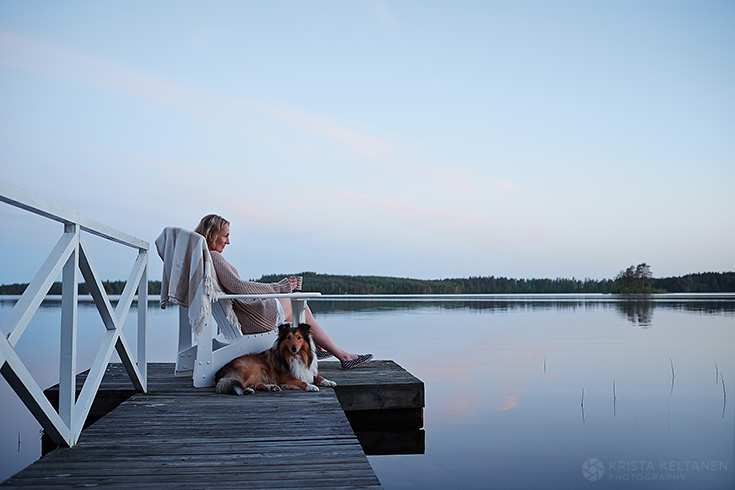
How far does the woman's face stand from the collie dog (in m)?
1.03

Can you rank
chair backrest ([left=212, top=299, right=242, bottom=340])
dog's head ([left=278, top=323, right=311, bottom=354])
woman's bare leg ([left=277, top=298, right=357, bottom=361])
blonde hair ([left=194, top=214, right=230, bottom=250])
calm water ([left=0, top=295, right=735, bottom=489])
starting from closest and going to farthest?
1. calm water ([left=0, top=295, right=735, bottom=489])
2. dog's head ([left=278, top=323, right=311, bottom=354])
3. chair backrest ([left=212, top=299, right=242, bottom=340])
4. blonde hair ([left=194, top=214, right=230, bottom=250])
5. woman's bare leg ([left=277, top=298, right=357, bottom=361])

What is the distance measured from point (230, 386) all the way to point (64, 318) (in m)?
1.56

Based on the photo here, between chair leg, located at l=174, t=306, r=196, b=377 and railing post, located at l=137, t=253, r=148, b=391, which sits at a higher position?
railing post, located at l=137, t=253, r=148, b=391

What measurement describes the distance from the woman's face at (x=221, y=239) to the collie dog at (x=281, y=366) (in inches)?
40.7

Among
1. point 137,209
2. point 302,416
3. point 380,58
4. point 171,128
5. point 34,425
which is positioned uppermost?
point 380,58

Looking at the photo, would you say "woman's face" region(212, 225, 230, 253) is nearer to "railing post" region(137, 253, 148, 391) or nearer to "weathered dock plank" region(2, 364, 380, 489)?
"railing post" region(137, 253, 148, 391)

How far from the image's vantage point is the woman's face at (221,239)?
14.8 ft

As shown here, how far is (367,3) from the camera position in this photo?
39.8 ft

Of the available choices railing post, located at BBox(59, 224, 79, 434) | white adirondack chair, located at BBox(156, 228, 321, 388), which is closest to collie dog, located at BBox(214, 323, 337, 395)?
white adirondack chair, located at BBox(156, 228, 321, 388)

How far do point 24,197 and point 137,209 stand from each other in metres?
14.1

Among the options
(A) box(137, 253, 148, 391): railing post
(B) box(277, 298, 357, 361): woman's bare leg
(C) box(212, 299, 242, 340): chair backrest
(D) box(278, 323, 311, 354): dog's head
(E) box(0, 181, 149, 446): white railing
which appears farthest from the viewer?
(B) box(277, 298, 357, 361): woman's bare leg

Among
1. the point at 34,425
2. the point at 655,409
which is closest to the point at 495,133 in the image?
the point at 655,409

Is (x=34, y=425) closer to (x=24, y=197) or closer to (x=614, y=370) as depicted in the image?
(x=24, y=197)

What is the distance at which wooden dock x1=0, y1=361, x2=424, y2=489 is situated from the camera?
75.1 inches
